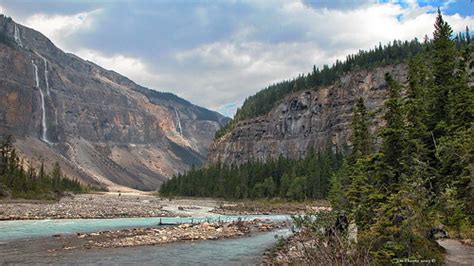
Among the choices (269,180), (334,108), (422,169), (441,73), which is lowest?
(422,169)

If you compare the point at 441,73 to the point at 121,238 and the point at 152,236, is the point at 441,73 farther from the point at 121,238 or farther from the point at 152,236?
the point at 121,238

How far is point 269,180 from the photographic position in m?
120

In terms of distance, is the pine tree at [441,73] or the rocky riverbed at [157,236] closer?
the pine tree at [441,73]

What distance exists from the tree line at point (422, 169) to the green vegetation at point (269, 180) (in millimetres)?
69950

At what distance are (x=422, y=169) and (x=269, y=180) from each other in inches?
3879

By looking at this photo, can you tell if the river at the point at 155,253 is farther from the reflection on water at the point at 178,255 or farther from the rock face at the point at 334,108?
the rock face at the point at 334,108

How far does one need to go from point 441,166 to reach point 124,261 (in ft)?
65.5

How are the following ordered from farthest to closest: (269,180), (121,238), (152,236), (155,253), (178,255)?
1. (269,180)
2. (152,236)
3. (121,238)
4. (155,253)
5. (178,255)

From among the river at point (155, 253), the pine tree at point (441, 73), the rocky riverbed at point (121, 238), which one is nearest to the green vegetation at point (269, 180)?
the rocky riverbed at point (121, 238)

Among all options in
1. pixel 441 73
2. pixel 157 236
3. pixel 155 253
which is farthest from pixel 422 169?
pixel 157 236

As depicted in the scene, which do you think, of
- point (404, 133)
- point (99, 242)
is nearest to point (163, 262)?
point (99, 242)

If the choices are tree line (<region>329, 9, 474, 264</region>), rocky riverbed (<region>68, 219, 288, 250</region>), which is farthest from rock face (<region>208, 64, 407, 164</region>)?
tree line (<region>329, 9, 474, 264</region>)

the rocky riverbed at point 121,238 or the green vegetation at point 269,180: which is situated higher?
the green vegetation at point 269,180

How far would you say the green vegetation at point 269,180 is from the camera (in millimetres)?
105938
